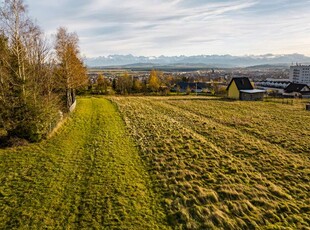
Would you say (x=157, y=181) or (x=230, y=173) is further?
(x=230, y=173)

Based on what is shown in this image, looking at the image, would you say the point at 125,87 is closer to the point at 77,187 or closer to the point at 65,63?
the point at 65,63

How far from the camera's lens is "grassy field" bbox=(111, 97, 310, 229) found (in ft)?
30.7

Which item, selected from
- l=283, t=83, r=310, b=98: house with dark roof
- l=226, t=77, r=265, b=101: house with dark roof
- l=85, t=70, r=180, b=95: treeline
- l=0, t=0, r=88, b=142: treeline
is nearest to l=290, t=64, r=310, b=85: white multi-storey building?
l=283, t=83, r=310, b=98: house with dark roof

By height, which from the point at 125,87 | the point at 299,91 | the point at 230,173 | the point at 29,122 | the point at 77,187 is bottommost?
the point at 299,91

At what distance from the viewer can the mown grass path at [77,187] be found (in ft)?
29.4

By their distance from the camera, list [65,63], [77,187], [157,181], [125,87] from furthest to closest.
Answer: [125,87], [65,63], [157,181], [77,187]

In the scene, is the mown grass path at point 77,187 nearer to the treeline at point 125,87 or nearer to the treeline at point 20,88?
the treeline at point 20,88

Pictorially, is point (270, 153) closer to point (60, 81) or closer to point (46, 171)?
point (46, 171)

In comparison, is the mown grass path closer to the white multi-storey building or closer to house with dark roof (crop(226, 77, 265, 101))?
house with dark roof (crop(226, 77, 265, 101))

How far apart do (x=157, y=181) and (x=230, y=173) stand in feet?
13.4

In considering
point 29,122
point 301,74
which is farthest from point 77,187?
point 301,74

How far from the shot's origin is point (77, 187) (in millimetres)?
11336

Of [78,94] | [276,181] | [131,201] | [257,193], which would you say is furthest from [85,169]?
[78,94]

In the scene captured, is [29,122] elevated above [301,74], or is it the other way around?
[29,122]
